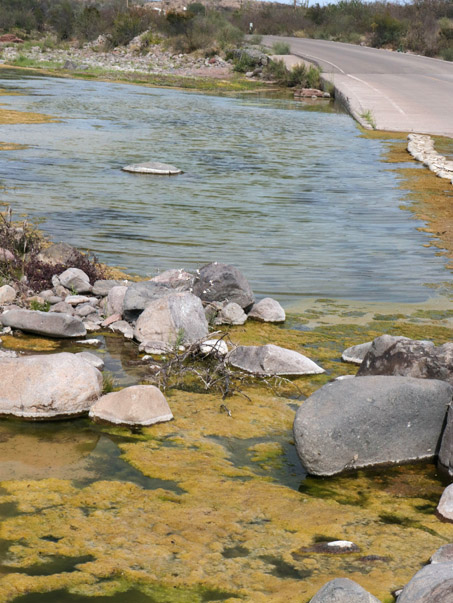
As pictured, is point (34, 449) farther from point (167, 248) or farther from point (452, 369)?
point (167, 248)

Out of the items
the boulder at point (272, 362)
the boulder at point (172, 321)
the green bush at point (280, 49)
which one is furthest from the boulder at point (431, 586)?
the green bush at point (280, 49)

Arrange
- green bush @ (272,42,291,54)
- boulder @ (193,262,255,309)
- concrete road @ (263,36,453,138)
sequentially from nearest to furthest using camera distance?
boulder @ (193,262,255,309), concrete road @ (263,36,453,138), green bush @ (272,42,291,54)

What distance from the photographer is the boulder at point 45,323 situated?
6340 mm

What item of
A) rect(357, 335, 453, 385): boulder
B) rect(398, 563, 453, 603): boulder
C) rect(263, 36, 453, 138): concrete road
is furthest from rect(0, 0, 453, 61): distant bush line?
rect(398, 563, 453, 603): boulder

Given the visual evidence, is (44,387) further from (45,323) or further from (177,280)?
(177,280)

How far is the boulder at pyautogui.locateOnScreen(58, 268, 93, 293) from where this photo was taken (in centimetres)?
730

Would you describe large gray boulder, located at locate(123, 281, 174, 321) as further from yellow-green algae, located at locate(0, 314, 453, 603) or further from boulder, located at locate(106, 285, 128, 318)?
yellow-green algae, located at locate(0, 314, 453, 603)

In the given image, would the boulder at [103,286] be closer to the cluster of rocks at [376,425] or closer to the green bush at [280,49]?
the cluster of rocks at [376,425]

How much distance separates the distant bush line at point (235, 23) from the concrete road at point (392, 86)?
557 cm

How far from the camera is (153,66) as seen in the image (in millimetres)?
43688

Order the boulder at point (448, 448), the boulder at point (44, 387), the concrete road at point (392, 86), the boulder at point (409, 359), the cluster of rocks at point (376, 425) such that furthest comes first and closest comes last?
the concrete road at point (392, 86), the boulder at point (409, 359), the boulder at point (44, 387), the boulder at point (448, 448), the cluster of rocks at point (376, 425)

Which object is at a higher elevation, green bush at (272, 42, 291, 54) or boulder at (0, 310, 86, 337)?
green bush at (272, 42, 291, 54)

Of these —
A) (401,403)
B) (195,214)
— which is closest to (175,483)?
(401,403)

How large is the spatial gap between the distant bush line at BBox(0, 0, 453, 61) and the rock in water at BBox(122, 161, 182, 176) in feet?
105
